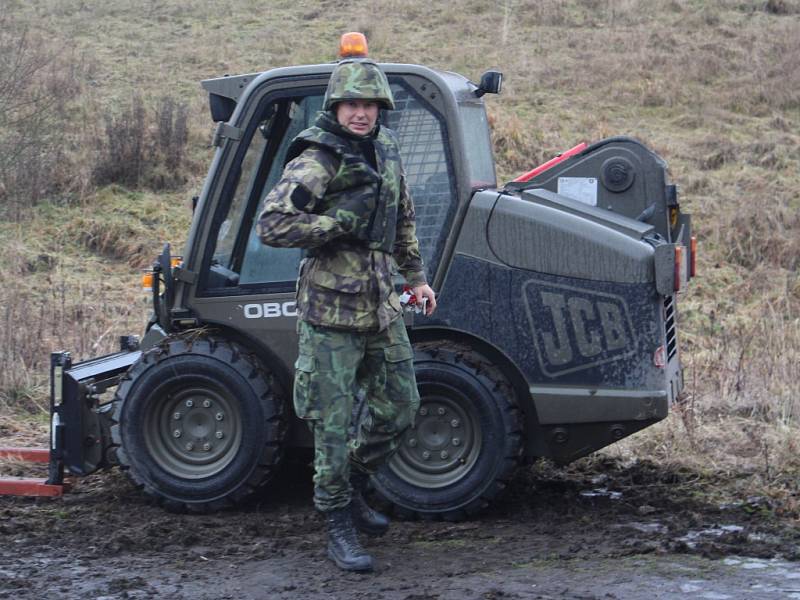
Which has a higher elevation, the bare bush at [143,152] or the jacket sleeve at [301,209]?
the bare bush at [143,152]

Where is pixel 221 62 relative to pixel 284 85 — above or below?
above

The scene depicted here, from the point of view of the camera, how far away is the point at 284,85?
16.8 feet

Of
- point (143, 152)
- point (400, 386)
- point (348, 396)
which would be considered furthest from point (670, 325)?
point (143, 152)

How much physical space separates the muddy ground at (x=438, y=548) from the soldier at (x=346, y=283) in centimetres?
31

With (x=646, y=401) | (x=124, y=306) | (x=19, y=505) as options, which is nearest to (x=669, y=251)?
(x=646, y=401)

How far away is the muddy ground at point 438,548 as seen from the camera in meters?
4.23

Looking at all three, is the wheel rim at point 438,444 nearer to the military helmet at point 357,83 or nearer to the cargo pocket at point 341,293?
the cargo pocket at point 341,293

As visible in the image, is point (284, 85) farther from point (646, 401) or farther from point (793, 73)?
point (793, 73)

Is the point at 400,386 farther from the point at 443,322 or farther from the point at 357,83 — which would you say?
the point at 357,83

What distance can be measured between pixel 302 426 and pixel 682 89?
12.6m


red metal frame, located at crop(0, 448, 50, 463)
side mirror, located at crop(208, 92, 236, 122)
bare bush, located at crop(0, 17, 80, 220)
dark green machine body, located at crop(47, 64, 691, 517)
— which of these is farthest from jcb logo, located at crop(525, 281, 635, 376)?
bare bush, located at crop(0, 17, 80, 220)

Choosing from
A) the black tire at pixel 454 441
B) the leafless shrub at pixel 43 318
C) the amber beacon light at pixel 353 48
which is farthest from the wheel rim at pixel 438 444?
the leafless shrub at pixel 43 318

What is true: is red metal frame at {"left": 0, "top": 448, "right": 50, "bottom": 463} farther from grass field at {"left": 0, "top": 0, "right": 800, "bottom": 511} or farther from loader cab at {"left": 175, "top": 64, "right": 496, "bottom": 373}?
loader cab at {"left": 175, "top": 64, "right": 496, "bottom": 373}

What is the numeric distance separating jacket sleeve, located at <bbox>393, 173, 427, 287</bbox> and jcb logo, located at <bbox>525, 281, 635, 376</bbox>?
1.81 feet
